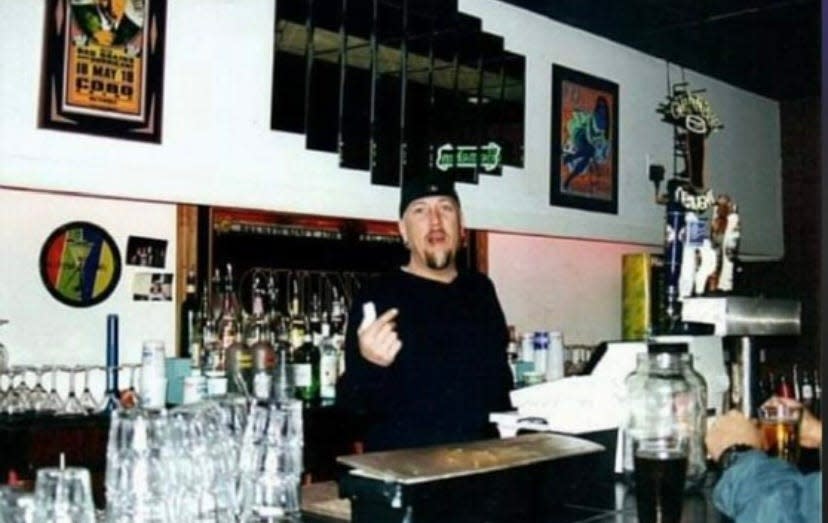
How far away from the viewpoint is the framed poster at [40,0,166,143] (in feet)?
9.60


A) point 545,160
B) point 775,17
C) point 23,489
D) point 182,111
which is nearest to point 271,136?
point 182,111

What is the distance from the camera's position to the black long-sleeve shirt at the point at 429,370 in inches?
115

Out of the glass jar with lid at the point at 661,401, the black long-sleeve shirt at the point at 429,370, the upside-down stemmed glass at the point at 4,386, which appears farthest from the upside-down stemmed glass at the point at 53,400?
the glass jar with lid at the point at 661,401

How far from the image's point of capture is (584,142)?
15.9 ft

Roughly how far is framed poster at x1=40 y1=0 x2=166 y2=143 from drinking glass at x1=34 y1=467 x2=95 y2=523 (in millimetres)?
1769

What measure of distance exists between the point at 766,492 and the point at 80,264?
2342mm

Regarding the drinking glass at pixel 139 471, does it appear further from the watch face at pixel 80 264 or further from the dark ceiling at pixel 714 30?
the dark ceiling at pixel 714 30

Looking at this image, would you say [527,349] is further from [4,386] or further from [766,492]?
[766,492]

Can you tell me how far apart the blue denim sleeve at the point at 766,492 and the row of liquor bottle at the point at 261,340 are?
1869 mm

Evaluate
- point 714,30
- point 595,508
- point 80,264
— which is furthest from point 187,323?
point 714,30

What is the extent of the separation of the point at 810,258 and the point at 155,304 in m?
4.44

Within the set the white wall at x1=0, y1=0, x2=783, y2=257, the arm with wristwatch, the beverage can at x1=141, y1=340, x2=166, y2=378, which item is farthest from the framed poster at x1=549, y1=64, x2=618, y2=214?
the arm with wristwatch

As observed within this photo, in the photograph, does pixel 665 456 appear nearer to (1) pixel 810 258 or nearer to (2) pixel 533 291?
(2) pixel 533 291

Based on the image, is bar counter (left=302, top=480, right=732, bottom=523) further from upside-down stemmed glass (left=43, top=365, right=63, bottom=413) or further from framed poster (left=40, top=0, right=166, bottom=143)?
framed poster (left=40, top=0, right=166, bottom=143)
